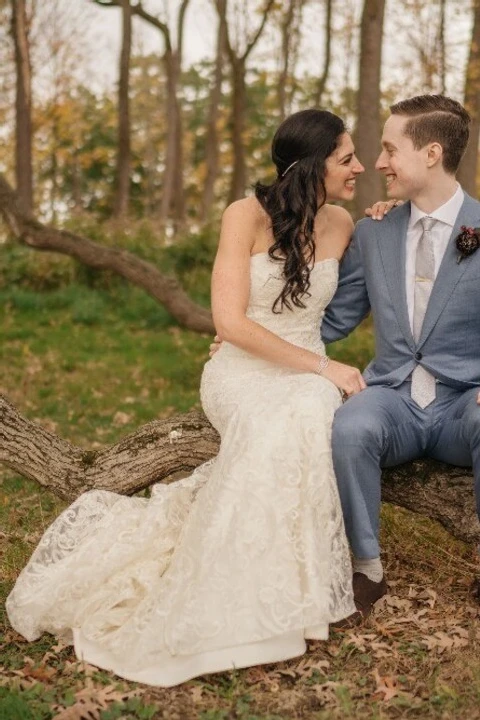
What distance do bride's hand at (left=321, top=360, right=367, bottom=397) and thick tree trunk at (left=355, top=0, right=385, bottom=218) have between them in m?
6.31

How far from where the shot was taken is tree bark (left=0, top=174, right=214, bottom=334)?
9.23 m

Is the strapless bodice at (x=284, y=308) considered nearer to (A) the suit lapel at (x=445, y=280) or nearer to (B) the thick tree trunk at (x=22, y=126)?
(A) the suit lapel at (x=445, y=280)

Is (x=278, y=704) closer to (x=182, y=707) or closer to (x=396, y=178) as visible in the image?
(x=182, y=707)

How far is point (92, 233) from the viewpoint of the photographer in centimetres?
1566

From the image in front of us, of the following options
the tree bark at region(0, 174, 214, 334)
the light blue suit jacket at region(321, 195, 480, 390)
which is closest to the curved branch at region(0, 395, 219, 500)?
the light blue suit jacket at region(321, 195, 480, 390)

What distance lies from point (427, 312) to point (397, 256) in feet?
1.13

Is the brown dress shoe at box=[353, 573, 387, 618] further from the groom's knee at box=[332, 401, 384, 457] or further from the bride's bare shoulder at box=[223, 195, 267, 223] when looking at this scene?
the bride's bare shoulder at box=[223, 195, 267, 223]

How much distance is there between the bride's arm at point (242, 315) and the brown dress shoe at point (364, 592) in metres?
0.89

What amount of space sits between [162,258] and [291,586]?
11456 mm

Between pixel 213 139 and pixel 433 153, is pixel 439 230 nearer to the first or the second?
pixel 433 153

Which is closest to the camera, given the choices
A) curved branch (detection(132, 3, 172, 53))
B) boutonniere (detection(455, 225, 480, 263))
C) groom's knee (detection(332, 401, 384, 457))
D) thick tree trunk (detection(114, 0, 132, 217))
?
groom's knee (detection(332, 401, 384, 457))

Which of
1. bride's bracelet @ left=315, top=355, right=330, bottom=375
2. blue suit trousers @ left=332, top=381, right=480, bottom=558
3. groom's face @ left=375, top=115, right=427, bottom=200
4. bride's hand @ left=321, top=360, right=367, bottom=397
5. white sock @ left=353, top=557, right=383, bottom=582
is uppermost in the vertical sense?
groom's face @ left=375, top=115, right=427, bottom=200

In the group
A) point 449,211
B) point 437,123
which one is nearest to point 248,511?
point 449,211

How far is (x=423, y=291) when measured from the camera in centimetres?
445
